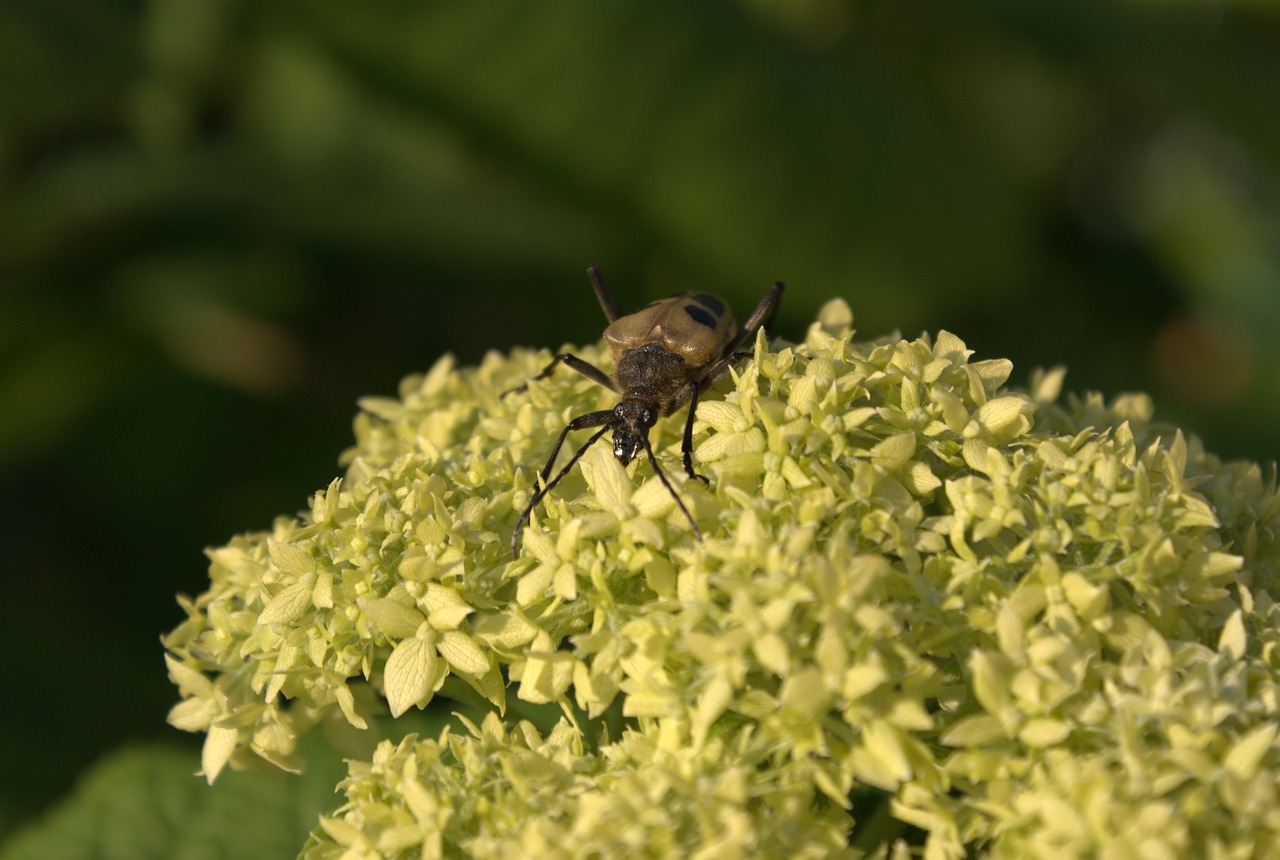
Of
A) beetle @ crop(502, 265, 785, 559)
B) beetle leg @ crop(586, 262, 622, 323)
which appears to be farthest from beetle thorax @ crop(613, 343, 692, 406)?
beetle leg @ crop(586, 262, 622, 323)

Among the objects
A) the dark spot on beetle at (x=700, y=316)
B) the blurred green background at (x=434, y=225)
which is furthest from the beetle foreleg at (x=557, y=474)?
the blurred green background at (x=434, y=225)

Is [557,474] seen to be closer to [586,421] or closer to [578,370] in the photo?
[586,421]

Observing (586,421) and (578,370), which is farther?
(578,370)

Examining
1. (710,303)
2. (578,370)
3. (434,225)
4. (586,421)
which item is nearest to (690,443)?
(586,421)

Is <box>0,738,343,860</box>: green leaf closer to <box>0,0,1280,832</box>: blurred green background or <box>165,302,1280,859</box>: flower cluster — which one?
<box>165,302,1280,859</box>: flower cluster

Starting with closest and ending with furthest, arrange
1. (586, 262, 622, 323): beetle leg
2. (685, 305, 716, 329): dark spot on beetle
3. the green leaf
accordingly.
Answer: the green leaf
(685, 305, 716, 329): dark spot on beetle
(586, 262, 622, 323): beetle leg

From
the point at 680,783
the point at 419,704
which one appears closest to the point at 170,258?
the point at 419,704

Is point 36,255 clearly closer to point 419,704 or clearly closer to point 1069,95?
point 419,704
